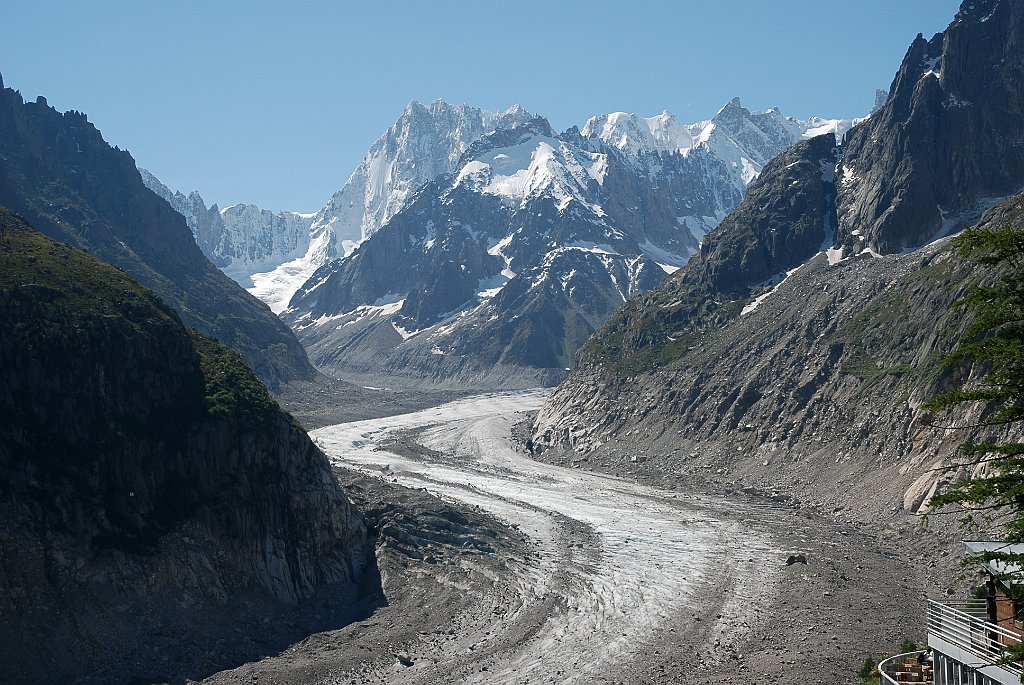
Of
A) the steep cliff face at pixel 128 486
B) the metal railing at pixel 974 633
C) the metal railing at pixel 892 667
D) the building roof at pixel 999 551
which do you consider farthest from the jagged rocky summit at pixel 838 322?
the metal railing at pixel 974 633

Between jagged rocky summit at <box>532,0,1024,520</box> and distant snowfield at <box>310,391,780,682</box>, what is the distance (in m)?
13.6

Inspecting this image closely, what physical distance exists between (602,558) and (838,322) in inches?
2587

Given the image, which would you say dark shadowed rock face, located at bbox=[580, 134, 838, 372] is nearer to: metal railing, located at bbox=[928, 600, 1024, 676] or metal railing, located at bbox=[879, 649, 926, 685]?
metal railing, located at bbox=[879, 649, 926, 685]

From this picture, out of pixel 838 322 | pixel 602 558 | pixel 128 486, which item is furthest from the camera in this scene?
pixel 838 322

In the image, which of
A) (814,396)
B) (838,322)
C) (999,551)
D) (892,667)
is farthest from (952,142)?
(999,551)

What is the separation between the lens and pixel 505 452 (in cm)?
16925

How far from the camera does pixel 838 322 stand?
140m

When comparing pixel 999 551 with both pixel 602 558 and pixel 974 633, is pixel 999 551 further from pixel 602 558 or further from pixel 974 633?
pixel 602 558

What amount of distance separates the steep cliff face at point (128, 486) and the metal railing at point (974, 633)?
44.9 m

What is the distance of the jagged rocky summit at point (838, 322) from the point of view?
115 metres

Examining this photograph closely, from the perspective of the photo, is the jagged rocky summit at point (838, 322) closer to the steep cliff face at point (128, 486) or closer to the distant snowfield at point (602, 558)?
the distant snowfield at point (602, 558)

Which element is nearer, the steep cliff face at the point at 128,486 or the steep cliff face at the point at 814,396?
the steep cliff face at the point at 128,486

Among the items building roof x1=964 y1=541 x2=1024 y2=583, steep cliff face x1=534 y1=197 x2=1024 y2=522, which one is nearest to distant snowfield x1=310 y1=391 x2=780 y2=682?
steep cliff face x1=534 y1=197 x2=1024 y2=522

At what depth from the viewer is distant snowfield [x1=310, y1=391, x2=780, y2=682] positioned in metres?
65.6
